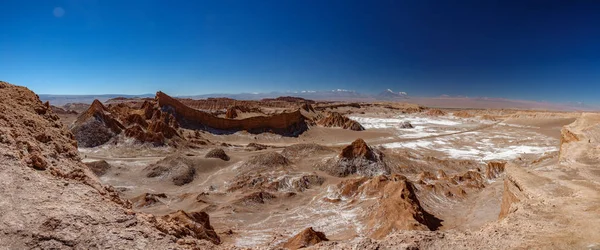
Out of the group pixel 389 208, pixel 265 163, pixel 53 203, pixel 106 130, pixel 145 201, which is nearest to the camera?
pixel 53 203

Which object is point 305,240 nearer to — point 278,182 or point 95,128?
point 278,182

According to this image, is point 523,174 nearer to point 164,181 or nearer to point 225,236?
point 225,236

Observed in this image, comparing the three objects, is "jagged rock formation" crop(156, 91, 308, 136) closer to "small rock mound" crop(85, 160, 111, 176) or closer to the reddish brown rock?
"small rock mound" crop(85, 160, 111, 176)

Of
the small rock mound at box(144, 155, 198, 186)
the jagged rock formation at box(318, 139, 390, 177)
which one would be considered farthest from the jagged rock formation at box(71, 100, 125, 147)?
the jagged rock formation at box(318, 139, 390, 177)

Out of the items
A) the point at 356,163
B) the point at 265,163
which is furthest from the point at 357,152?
the point at 265,163

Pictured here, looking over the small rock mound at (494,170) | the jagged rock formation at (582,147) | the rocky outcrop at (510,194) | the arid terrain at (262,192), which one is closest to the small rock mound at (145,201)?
the arid terrain at (262,192)

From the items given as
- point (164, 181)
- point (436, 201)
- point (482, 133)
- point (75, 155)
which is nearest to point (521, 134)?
point (482, 133)
